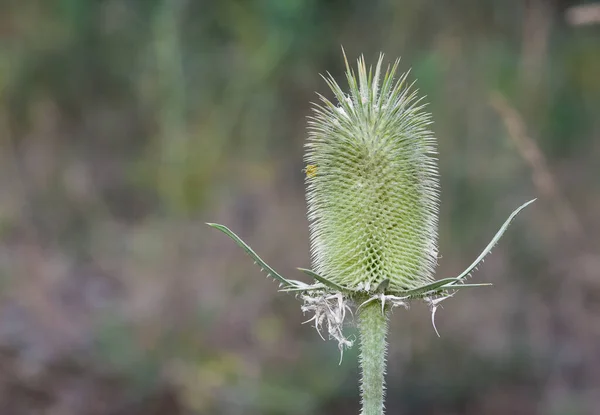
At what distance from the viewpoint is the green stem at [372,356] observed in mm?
1590

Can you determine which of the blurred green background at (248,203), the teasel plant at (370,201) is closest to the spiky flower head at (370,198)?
the teasel plant at (370,201)

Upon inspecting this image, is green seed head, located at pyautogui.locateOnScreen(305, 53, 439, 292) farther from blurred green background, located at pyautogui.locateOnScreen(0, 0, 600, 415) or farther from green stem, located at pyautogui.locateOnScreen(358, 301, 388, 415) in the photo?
blurred green background, located at pyautogui.locateOnScreen(0, 0, 600, 415)

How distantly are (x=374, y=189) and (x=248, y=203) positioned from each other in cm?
493

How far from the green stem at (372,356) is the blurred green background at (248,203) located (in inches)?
77.6

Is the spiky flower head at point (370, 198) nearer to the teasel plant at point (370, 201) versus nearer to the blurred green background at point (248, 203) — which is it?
the teasel plant at point (370, 201)

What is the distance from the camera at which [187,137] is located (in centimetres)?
580

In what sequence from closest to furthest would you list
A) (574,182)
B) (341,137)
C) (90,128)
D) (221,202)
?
(341,137)
(221,202)
(574,182)
(90,128)

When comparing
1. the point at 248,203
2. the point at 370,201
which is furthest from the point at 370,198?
the point at 248,203

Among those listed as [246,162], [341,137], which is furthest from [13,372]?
[341,137]

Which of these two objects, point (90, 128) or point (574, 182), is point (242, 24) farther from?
point (574, 182)

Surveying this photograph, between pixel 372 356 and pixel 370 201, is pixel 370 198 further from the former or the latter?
pixel 372 356

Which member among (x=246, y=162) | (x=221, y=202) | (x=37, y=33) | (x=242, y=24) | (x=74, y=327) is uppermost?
(x=37, y=33)

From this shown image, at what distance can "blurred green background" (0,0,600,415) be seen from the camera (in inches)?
195

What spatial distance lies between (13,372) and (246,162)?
2.95m
